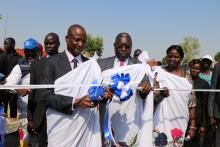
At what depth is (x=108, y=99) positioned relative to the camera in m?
3.96

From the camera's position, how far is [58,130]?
3.83 m

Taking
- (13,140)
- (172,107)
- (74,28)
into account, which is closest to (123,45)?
(74,28)

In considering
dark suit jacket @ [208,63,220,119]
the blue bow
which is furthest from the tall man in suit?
dark suit jacket @ [208,63,220,119]

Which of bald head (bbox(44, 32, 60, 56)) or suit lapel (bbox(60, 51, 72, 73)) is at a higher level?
bald head (bbox(44, 32, 60, 56))

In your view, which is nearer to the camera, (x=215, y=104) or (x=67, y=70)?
(x=67, y=70)

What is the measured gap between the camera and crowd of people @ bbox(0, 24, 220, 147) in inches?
150

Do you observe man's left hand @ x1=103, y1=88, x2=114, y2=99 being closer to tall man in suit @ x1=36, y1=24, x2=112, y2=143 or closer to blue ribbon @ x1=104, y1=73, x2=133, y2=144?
tall man in suit @ x1=36, y1=24, x2=112, y2=143

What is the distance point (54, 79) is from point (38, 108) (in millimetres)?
964

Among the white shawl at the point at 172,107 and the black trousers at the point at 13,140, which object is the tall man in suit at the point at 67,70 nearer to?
the white shawl at the point at 172,107

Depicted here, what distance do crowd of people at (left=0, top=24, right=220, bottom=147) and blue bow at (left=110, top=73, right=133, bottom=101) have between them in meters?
0.01

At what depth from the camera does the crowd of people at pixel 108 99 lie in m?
3.82

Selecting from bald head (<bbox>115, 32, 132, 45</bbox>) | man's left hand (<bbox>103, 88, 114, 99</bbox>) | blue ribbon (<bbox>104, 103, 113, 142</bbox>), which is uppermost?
bald head (<bbox>115, 32, 132, 45</bbox>)

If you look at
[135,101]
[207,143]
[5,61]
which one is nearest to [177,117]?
[135,101]

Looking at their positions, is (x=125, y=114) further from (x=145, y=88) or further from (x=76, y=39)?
(x=76, y=39)
